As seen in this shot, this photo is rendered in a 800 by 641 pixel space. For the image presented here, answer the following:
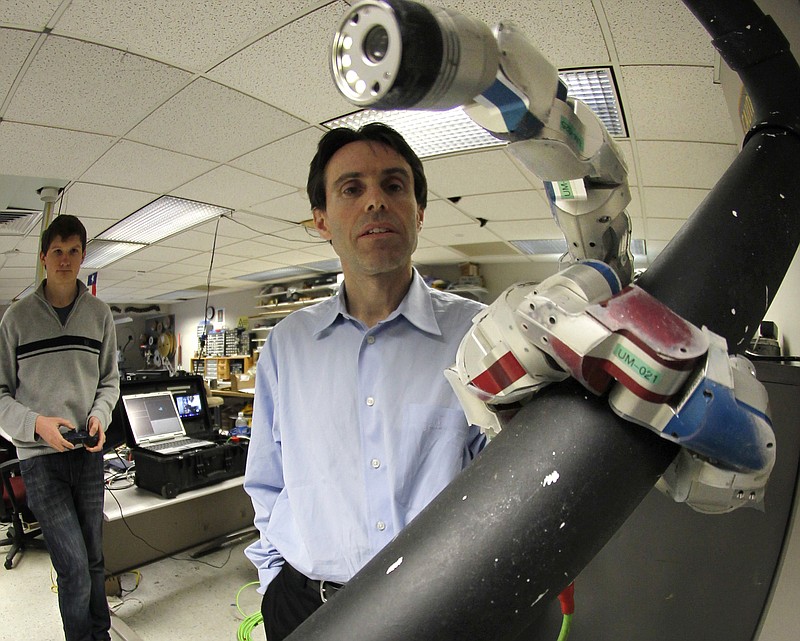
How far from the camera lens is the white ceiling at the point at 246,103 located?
166cm

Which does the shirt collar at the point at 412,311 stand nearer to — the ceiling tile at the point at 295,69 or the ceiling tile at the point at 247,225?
the ceiling tile at the point at 295,69

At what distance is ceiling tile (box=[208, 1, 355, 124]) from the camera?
175 centimetres

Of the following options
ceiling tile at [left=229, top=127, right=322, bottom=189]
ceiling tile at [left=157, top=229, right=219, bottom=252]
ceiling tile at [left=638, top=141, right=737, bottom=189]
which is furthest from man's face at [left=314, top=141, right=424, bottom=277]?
ceiling tile at [left=157, top=229, right=219, bottom=252]

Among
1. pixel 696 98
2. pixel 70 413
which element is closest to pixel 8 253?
pixel 70 413

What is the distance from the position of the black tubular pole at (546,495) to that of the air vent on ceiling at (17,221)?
4797 millimetres

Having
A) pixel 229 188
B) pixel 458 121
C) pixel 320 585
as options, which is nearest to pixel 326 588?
pixel 320 585

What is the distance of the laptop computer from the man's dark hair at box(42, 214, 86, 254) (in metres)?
0.94

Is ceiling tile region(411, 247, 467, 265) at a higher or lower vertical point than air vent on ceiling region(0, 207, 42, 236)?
lower

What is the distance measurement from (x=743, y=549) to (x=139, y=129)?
3030 mm

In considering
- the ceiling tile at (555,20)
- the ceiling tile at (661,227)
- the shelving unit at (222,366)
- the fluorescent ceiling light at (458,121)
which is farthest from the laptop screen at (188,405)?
the shelving unit at (222,366)

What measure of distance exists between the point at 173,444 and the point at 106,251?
3.91 metres

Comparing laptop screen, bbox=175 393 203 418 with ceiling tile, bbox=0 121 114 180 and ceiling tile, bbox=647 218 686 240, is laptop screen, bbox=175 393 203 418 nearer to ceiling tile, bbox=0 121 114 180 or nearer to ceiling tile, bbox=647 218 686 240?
ceiling tile, bbox=0 121 114 180

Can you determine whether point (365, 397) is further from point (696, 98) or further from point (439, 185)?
point (439, 185)

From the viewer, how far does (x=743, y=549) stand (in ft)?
2.59
